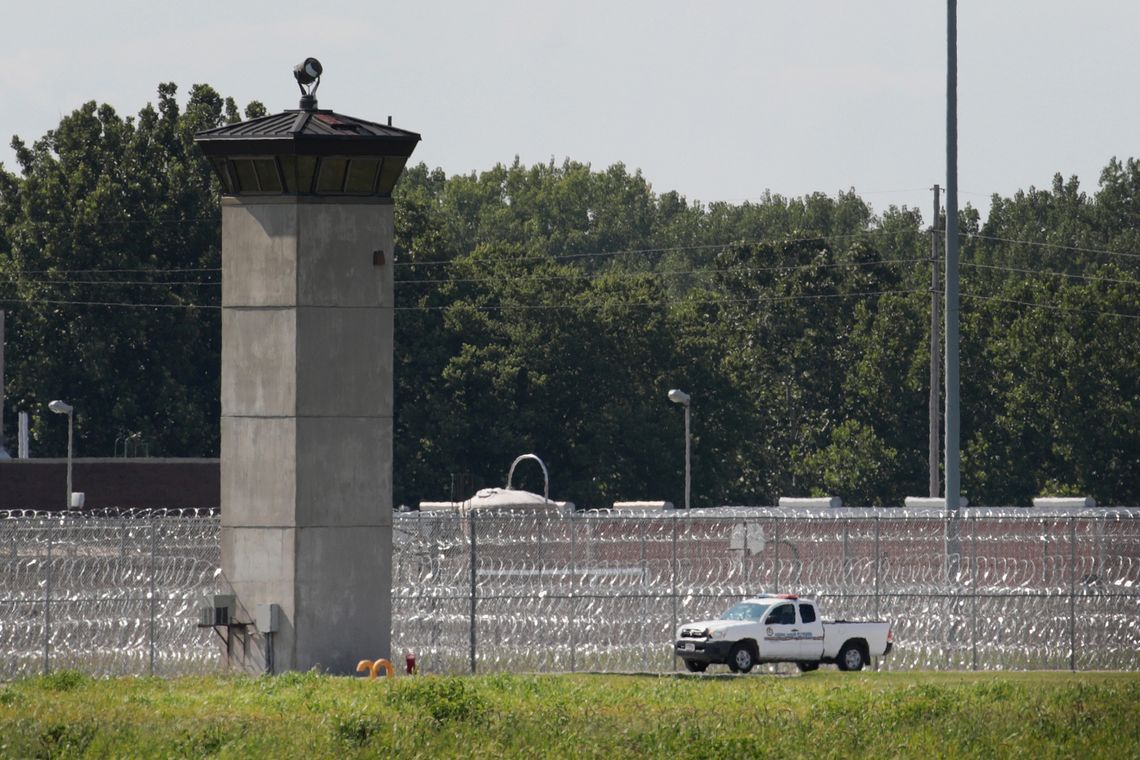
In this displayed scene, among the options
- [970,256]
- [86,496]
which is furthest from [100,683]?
[970,256]

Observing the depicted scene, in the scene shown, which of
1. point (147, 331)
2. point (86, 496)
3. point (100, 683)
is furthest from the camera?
point (147, 331)

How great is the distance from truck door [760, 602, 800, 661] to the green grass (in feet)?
16.3

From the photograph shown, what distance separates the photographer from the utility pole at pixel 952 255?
37812 mm

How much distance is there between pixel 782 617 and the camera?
3294 cm

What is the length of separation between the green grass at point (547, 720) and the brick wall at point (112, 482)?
37612mm

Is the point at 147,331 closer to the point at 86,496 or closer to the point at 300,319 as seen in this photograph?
the point at 86,496

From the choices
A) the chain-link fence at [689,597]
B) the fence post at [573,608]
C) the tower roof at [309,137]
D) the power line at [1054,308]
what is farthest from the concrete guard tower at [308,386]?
the power line at [1054,308]

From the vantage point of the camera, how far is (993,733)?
76.5ft

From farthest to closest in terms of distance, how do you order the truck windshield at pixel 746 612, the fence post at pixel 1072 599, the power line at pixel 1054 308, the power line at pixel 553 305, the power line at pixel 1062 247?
1. the power line at pixel 1062 247
2. the power line at pixel 1054 308
3. the power line at pixel 553 305
4. the truck windshield at pixel 746 612
5. the fence post at pixel 1072 599

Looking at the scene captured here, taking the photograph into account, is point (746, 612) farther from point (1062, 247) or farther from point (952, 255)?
point (1062, 247)

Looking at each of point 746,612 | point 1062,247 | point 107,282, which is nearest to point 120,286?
point 107,282

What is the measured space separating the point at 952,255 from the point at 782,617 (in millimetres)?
8888

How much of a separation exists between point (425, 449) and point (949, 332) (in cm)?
4572

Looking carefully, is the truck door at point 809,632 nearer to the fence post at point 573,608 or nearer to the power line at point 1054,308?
the fence post at point 573,608
